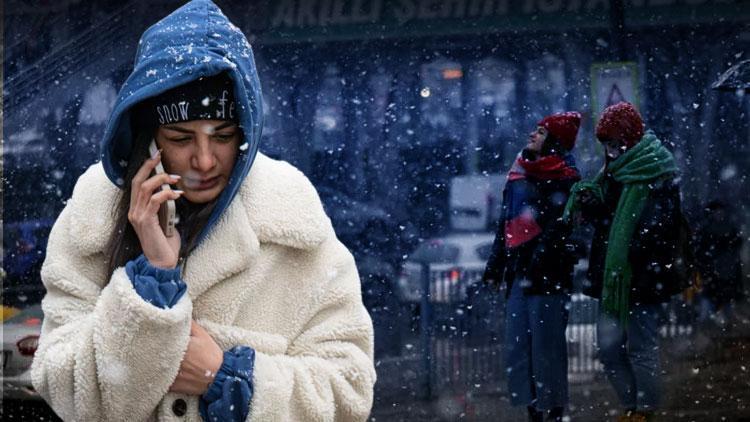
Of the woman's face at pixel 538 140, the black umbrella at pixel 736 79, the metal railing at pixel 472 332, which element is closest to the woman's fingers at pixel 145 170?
the woman's face at pixel 538 140

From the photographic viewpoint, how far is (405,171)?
1083cm

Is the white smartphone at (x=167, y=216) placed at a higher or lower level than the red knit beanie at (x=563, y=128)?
lower

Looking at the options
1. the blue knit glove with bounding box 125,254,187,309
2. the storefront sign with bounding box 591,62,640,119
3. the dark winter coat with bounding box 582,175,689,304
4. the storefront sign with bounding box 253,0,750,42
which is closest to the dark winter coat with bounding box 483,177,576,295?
the dark winter coat with bounding box 582,175,689,304

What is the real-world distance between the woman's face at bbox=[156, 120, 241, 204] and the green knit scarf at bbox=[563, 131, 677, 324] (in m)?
4.10

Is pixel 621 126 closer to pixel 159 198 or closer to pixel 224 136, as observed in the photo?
pixel 224 136

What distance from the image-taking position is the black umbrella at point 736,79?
817 cm

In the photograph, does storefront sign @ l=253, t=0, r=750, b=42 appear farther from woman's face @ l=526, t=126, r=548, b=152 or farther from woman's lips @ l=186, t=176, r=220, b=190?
woman's lips @ l=186, t=176, r=220, b=190

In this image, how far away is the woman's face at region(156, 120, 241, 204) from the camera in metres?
2.59

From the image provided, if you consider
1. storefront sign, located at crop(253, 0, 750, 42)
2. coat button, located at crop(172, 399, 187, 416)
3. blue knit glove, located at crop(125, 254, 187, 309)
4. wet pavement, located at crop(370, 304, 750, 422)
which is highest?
storefront sign, located at crop(253, 0, 750, 42)

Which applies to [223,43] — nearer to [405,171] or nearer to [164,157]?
[164,157]

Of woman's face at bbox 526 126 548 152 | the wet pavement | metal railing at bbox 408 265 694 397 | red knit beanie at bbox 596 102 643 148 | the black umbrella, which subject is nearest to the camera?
red knit beanie at bbox 596 102 643 148

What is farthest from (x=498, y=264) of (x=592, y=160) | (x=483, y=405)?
(x=592, y=160)

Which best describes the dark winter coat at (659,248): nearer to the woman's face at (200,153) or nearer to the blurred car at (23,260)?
the woman's face at (200,153)

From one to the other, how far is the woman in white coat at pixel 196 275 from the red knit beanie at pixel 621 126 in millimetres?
4059
